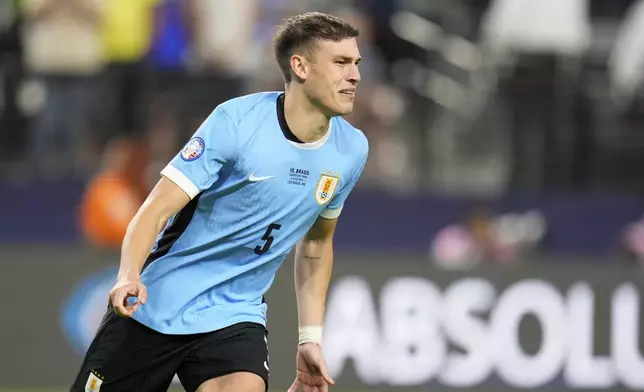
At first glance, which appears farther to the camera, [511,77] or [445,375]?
[511,77]

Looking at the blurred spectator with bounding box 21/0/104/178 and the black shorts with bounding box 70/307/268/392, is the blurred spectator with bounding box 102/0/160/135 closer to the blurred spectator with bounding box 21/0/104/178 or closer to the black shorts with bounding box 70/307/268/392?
the blurred spectator with bounding box 21/0/104/178

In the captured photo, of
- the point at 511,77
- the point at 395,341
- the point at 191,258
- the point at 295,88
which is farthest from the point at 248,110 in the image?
the point at 511,77

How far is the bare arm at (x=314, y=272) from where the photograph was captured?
5.51 metres

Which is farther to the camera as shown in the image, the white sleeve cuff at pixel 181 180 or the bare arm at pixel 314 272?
the bare arm at pixel 314 272

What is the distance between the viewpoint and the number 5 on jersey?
204 inches

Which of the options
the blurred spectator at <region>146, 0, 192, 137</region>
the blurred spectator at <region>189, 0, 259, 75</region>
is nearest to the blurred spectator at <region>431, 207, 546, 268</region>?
the blurred spectator at <region>189, 0, 259, 75</region>

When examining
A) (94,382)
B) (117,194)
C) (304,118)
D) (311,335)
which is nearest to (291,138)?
(304,118)

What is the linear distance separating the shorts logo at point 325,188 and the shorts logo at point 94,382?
1.09m

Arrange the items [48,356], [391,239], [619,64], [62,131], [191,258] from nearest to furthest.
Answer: [191,258] → [48,356] → [62,131] → [391,239] → [619,64]

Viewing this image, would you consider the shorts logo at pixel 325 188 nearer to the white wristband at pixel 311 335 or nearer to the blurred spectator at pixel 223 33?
the white wristband at pixel 311 335

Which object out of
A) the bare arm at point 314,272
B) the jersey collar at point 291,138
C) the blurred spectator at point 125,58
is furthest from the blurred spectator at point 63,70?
the jersey collar at point 291,138

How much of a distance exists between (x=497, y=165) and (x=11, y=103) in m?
4.35

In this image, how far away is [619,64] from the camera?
42.1 ft

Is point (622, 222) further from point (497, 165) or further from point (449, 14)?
point (449, 14)
